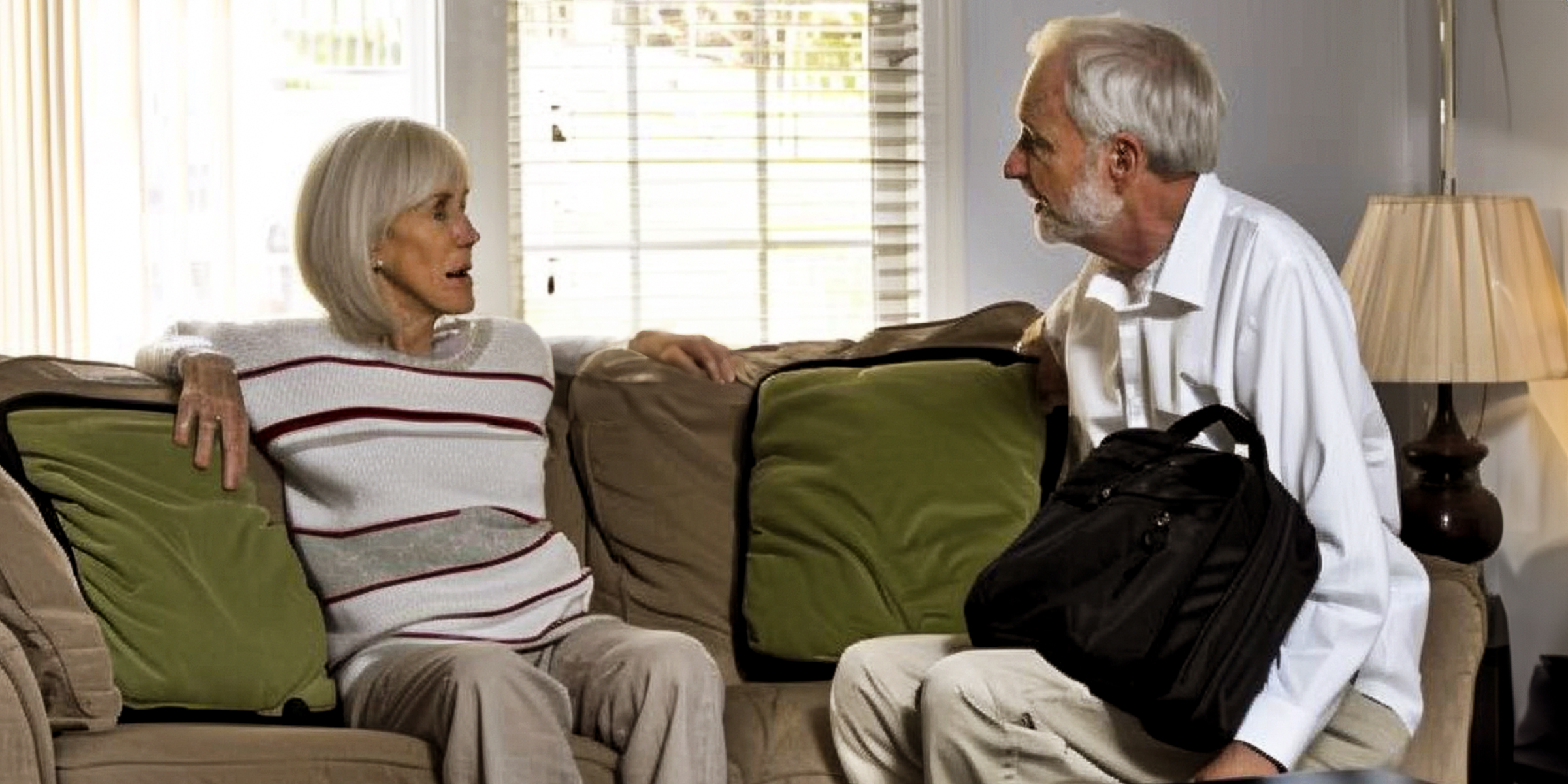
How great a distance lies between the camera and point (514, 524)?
3.18m

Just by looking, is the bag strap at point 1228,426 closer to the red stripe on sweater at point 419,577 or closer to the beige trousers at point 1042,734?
Result: the beige trousers at point 1042,734

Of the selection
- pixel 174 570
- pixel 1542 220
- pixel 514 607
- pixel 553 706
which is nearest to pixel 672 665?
pixel 553 706

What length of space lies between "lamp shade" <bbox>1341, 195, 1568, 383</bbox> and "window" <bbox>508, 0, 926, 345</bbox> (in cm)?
91

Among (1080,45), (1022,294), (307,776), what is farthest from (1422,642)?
(1022,294)

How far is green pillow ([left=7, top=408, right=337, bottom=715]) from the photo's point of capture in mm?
3002

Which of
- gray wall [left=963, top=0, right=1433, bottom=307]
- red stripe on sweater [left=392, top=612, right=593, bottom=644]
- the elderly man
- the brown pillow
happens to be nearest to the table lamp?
gray wall [left=963, top=0, right=1433, bottom=307]

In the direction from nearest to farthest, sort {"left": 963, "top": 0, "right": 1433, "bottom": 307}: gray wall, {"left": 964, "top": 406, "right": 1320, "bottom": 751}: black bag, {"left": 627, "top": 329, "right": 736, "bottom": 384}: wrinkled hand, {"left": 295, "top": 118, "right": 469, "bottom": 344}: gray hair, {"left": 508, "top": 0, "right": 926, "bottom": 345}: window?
1. {"left": 964, "top": 406, "right": 1320, "bottom": 751}: black bag
2. {"left": 295, "top": 118, "right": 469, "bottom": 344}: gray hair
3. {"left": 627, "top": 329, "right": 736, "bottom": 384}: wrinkled hand
4. {"left": 508, "top": 0, "right": 926, "bottom": 345}: window
5. {"left": 963, "top": 0, "right": 1433, "bottom": 307}: gray wall

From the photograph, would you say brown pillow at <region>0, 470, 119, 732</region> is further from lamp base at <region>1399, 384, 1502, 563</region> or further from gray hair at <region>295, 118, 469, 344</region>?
lamp base at <region>1399, 384, 1502, 563</region>

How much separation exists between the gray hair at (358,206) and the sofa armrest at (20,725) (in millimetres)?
686

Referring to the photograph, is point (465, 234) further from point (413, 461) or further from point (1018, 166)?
point (1018, 166)

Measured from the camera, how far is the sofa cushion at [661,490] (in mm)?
3391

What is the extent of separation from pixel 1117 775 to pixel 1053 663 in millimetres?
229

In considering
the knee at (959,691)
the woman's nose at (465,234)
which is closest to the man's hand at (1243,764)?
the knee at (959,691)

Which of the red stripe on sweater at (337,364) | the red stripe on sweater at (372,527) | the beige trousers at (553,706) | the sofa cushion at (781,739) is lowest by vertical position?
the sofa cushion at (781,739)
